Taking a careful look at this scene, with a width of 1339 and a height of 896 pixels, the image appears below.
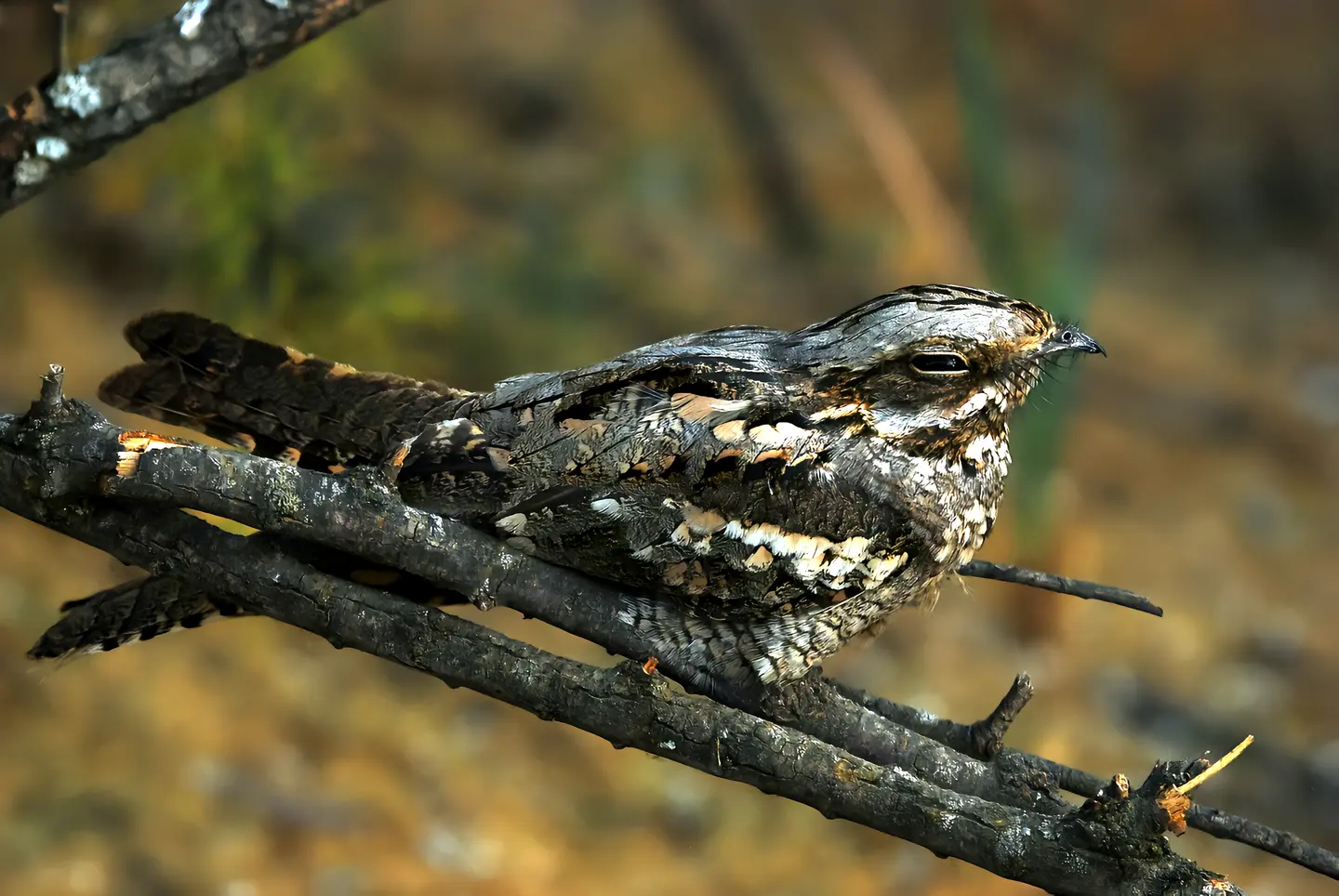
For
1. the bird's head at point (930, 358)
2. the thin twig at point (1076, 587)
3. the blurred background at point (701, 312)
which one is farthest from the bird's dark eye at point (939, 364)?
the blurred background at point (701, 312)

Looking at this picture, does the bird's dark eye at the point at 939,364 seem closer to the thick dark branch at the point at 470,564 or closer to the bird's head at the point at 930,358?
the bird's head at the point at 930,358

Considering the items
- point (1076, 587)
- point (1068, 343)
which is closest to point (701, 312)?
point (1068, 343)

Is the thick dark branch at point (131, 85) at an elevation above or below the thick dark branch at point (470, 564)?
above

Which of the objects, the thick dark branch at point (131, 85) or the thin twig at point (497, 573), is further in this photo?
the thick dark branch at point (131, 85)

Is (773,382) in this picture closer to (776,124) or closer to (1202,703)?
(1202,703)

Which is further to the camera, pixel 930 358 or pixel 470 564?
pixel 930 358

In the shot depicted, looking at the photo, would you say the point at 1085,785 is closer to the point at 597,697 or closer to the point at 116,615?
the point at 597,697

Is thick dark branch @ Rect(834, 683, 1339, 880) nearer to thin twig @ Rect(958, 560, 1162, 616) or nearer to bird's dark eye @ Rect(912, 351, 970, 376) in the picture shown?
thin twig @ Rect(958, 560, 1162, 616)
